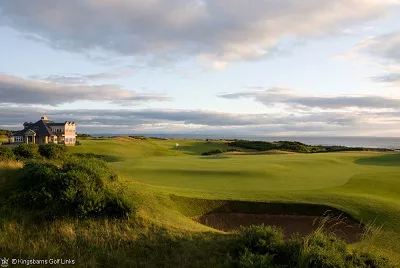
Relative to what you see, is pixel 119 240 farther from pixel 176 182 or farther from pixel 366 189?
pixel 366 189

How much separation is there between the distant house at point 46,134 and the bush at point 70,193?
47409mm

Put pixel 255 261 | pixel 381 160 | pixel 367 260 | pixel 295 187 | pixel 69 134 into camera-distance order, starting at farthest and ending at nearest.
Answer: pixel 69 134
pixel 381 160
pixel 295 187
pixel 367 260
pixel 255 261

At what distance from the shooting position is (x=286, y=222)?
1248cm

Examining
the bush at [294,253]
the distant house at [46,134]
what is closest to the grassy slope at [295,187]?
the bush at [294,253]

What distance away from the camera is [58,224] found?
903 centimetres

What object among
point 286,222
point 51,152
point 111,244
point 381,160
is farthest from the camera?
point 381,160

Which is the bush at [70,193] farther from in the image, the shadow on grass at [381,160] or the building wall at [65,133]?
the building wall at [65,133]

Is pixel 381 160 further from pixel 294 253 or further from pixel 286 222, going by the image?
pixel 294 253

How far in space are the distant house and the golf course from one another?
38788 millimetres

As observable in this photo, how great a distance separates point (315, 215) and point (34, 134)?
53.9 meters

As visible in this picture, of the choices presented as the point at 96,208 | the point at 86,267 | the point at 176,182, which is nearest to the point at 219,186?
the point at 176,182

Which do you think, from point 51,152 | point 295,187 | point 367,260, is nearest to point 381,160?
point 295,187

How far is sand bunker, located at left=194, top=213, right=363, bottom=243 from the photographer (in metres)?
11.7

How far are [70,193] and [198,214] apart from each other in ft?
16.7
